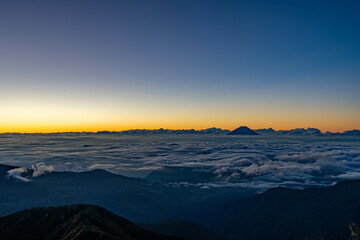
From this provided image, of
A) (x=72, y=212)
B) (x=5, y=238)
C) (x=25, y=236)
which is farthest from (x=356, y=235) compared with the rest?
(x=5, y=238)

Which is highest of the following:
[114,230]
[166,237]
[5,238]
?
[114,230]

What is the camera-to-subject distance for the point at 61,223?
10594 centimetres

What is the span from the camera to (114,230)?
9856cm

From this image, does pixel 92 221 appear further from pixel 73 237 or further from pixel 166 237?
pixel 166 237

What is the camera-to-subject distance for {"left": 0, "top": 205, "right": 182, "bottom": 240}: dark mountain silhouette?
97.7 metres

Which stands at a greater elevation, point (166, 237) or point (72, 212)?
point (72, 212)

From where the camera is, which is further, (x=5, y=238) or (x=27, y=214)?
(x=27, y=214)

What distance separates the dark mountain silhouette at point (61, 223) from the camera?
97.7 metres

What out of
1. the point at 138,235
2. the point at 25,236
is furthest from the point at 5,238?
the point at 138,235

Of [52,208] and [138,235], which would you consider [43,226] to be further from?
[138,235]

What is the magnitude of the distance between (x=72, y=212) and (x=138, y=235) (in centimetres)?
3659

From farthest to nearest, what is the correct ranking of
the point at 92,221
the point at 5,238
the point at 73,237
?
the point at 5,238 < the point at 92,221 < the point at 73,237

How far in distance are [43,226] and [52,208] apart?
32.8 feet

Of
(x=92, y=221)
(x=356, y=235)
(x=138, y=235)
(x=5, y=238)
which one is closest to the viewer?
(x=356, y=235)
